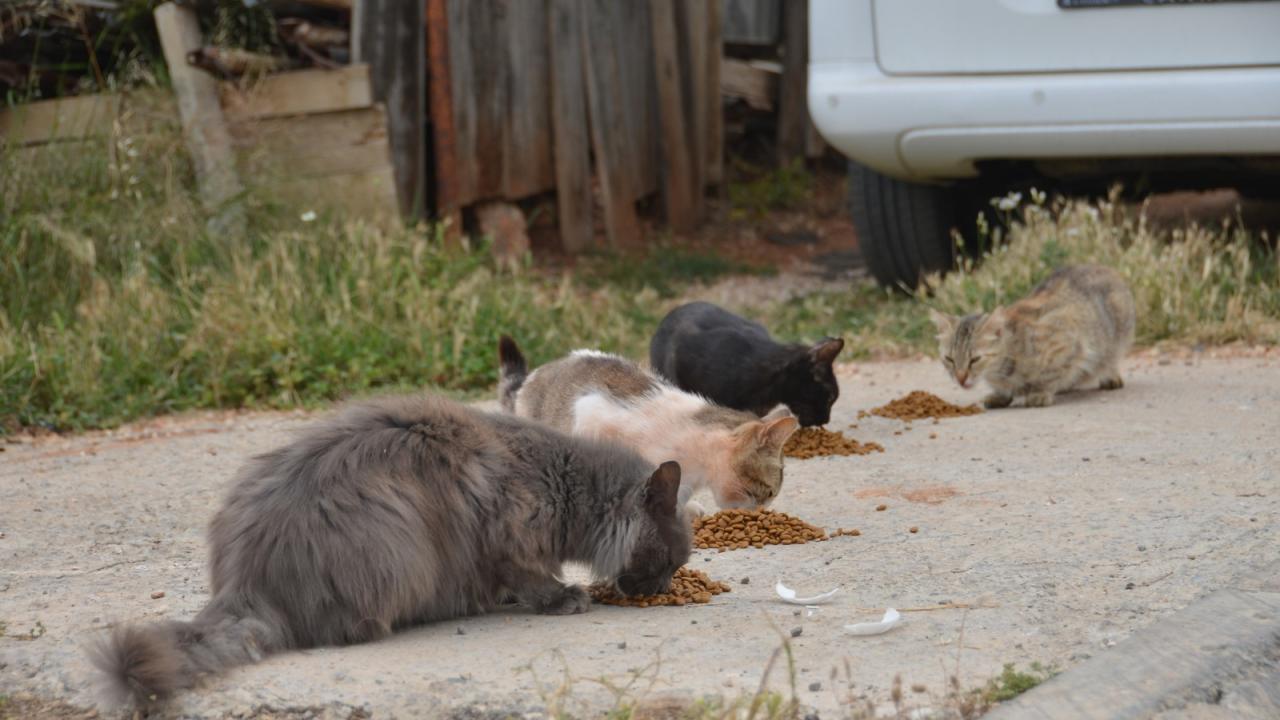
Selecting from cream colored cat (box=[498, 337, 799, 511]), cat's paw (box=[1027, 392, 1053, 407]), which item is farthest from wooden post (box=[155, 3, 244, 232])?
cat's paw (box=[1027, 392, 1053, 407])

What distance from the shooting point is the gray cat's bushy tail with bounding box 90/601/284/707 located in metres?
2.85

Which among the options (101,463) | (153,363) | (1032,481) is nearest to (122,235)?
(153,363)

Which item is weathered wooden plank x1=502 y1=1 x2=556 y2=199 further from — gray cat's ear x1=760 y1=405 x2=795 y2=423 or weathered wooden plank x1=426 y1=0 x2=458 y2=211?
gray cat's ear x1=760 y1=405 x2=795 y2=423

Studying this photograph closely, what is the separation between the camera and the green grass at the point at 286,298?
713cm

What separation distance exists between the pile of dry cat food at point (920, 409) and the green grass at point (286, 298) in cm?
144

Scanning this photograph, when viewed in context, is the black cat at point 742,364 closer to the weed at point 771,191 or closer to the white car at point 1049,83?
the white car at point 1049,83

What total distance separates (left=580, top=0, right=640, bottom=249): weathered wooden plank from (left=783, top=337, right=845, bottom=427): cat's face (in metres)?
6.13

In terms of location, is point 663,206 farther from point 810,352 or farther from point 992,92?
point 810,352

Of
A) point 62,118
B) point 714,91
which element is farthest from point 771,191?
point 62,118

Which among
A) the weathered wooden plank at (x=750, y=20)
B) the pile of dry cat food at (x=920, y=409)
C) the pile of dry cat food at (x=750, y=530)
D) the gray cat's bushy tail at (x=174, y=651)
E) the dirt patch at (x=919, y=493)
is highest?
the weathered wooden plank at (x=750, y=20)

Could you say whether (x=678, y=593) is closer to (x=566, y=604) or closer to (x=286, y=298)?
(x=566, y=604)

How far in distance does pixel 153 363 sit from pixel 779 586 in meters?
4.57

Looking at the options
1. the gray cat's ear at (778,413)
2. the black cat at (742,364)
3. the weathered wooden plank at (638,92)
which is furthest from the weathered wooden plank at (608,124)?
the gray cat's ear at (778,413)

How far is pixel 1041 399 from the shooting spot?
6438 millimetres
